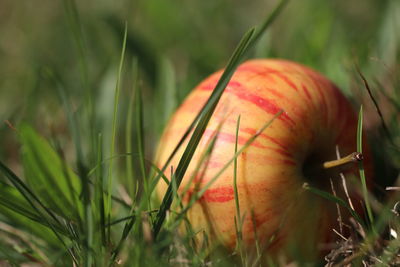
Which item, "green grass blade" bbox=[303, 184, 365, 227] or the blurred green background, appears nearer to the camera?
"green grass blade" bbox=[303, 184, 365, 227]

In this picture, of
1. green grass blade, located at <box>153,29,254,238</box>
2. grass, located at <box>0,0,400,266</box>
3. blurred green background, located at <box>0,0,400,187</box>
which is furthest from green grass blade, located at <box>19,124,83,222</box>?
blurred green background, located at <box>0,0,400,187</box>

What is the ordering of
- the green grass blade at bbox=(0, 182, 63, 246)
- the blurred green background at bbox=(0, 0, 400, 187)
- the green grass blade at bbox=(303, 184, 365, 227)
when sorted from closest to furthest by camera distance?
1. the green grass blade at bbox=(303, 184, 365, 227)
2. the green grass blade at bbox=(0, 182, 63, 246)
3. the blurred green background at bbox=(0, 0, 400, 187)

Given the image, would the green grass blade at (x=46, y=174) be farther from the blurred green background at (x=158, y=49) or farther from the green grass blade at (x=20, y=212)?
the blurred green background at (x=158, y=49)

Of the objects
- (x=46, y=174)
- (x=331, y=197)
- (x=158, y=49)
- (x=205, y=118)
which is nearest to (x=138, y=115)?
(x=205, y=118)

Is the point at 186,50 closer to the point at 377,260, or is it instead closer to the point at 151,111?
the point at 151,111

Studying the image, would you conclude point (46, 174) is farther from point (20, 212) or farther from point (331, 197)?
point (331, 197)

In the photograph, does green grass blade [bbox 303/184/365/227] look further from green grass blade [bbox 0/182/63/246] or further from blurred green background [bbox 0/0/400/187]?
green grass blade [bbox 0/182/63/246]

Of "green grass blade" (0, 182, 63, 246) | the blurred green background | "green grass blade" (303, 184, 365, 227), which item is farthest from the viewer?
the blurred green background
